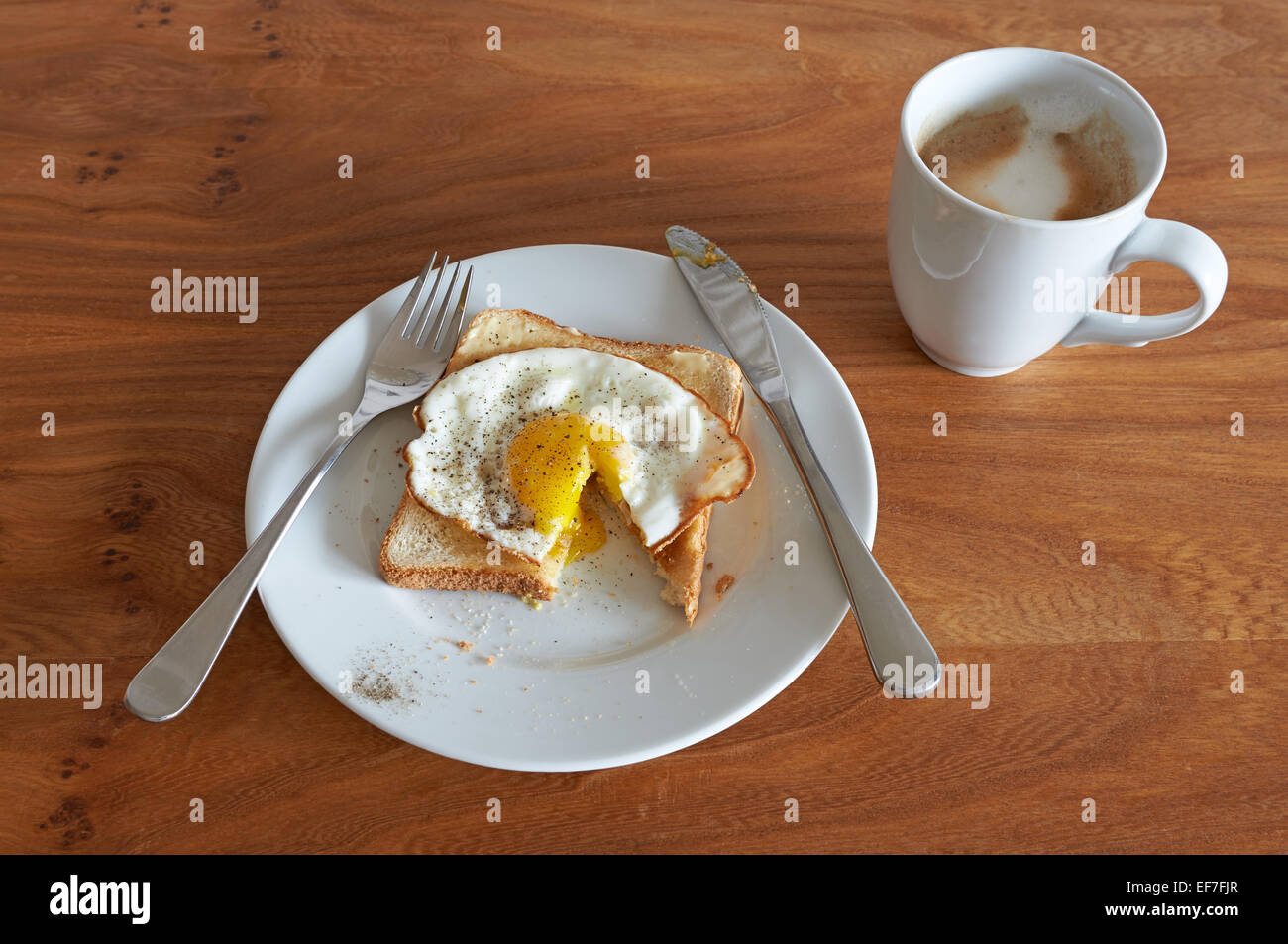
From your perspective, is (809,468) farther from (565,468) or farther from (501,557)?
(501,557)

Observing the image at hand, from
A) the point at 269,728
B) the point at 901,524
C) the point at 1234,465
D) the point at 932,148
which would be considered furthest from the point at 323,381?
the point at 1234,465

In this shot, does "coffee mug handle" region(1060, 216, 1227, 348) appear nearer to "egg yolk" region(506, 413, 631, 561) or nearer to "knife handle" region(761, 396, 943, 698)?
"knife handle" region(761, 396, 943, 698)

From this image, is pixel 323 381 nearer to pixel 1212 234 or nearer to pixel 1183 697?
pixel 1183 697

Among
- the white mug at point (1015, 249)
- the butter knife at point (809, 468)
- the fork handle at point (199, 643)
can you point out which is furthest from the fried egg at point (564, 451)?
the white mug at point (1015, 249)

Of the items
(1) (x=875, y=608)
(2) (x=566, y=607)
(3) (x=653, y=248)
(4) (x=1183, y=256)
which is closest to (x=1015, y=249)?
(4) (x=1183, y=256)

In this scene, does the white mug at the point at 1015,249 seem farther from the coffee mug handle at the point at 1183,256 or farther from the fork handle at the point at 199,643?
the fork handle at the point at 199,643

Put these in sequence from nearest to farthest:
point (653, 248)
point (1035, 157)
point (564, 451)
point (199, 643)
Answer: point (199, 643)
point (564, 451)
point (1035, 157)
point (653, 248)

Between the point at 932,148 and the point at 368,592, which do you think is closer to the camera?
the point at 368,592
